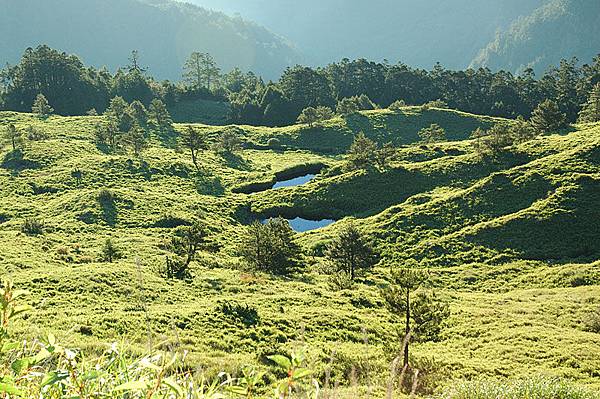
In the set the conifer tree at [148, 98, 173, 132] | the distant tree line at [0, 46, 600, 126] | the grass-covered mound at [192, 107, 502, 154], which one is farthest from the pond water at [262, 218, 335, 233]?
the conifer tree at [148, 98, 173, 132]

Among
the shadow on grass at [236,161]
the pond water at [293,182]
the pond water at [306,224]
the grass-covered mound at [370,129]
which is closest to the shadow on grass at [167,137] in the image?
the grass-covered mound at [370,129]

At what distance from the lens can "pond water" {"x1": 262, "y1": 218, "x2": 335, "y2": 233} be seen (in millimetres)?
66750

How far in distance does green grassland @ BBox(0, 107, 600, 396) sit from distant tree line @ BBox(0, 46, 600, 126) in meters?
28.2

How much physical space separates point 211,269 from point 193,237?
3.77 metres

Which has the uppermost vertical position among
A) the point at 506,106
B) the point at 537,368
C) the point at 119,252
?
the point at 506,106

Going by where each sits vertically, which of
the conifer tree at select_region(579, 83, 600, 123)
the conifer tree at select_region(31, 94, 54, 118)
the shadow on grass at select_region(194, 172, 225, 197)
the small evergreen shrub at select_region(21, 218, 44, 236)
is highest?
the conifer tree at select_region(31, 94, 54, 118)

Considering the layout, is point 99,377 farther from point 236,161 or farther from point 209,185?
point 236,161

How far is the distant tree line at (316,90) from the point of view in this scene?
423 feet

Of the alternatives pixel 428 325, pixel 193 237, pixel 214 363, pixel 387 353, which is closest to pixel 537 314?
pixel 428 325

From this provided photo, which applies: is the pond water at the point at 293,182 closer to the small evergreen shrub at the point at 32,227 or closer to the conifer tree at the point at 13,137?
the small evergreen shrub at the point at 32,227

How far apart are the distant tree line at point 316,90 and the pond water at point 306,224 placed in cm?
5003

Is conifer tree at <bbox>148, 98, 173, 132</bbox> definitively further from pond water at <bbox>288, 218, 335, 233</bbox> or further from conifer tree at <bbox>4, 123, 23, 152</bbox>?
pond water at <bbox>288, 218, 335, 233</bbox>

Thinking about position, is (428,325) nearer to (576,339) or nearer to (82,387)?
(576,339)

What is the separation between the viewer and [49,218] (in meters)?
56.8
